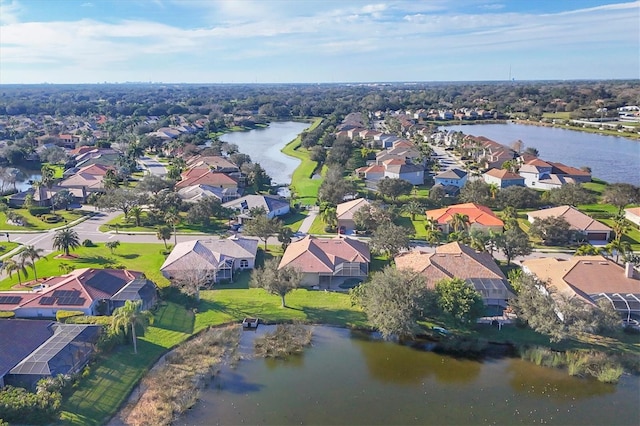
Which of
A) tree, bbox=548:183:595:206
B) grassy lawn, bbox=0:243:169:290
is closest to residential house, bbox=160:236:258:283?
grassy lawn, bbox=0:243:169:290

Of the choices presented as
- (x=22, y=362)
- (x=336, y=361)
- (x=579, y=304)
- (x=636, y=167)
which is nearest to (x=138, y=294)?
(x=22, y=362)

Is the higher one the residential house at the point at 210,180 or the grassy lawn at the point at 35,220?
the residential house at the point at 210,180

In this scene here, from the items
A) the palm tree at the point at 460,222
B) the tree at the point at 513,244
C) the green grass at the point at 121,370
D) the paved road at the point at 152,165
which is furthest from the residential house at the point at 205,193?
the tree at the point at 513,244

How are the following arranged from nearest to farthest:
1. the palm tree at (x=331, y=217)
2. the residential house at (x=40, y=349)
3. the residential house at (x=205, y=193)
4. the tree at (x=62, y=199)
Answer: the residential house at (x=40, y=349), the palm tree at (x=331, y=217), the tree at (x=62, y=199), the residential house at (x=205, y=193)

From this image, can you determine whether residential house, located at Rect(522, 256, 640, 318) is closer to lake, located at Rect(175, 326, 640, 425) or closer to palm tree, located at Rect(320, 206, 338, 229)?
lake, located at Rect(175, 326, 640, 425)

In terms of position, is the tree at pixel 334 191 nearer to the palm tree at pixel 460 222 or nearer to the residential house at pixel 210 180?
the residential house at pixel 210 180

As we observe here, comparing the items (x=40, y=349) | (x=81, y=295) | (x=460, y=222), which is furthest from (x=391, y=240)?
(x=40, y=349)

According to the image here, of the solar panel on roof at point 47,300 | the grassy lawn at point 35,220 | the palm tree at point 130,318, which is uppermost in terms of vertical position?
the palm tree at point 130,318

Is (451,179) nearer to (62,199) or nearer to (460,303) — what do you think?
(460,303)
